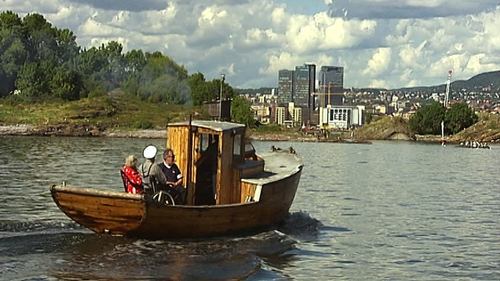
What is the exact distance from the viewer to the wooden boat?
23328 mm

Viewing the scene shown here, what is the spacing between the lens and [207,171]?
27547mm

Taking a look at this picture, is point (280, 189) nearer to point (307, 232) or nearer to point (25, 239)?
point (307, 232)

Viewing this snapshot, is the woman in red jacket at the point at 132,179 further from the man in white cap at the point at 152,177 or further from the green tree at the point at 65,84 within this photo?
the green tree at the point at 65,84

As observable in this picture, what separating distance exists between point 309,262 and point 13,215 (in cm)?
1155

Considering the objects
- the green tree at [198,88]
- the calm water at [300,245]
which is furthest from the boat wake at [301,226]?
the green tree at [198,88]

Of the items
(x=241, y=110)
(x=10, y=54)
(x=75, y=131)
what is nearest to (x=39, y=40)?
(x=10, y=54)

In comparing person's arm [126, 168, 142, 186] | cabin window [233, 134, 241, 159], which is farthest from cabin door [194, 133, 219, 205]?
person's arm [126, 168, 142, 186]

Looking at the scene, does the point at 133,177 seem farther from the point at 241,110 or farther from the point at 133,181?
the point at 241,110

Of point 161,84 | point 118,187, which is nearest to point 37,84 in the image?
point 161,84

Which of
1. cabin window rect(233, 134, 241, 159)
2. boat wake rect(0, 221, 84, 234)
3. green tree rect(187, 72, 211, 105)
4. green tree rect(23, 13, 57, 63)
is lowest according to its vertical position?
boat wake rect(0, 221, 84, 234)

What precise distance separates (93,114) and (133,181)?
138341 mm

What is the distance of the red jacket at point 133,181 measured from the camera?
24578 millimetres

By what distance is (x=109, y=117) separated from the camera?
162250 millimetres

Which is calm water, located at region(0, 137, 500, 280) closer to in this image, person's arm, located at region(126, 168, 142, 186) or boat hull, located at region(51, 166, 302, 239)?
boat hull, located at region(51, 166, 302, 239)
